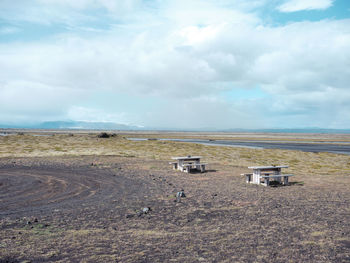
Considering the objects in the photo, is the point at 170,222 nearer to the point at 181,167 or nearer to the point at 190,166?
the point at 190,166

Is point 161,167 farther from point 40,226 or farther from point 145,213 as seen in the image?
point 40,226

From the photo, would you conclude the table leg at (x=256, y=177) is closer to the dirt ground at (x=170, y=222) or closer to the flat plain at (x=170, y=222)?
the dirt ground at (x=170, y=222)

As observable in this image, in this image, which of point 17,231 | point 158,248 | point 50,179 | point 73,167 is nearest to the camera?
point 158,248

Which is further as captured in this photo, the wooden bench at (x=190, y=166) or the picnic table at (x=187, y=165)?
the picnic table at (x=187, y=165)

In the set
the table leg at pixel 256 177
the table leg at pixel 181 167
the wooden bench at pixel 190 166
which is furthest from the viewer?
the table leg at pixel 181 167

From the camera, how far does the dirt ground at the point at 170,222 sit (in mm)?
7719

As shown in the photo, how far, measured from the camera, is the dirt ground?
304 inches

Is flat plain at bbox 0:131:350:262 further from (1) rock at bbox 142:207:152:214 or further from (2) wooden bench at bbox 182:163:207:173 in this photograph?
(2) wooden bench at bbox 182:163:207:173

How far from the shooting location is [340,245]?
810 centimetres

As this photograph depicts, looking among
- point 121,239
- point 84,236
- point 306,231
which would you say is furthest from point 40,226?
point 306,231

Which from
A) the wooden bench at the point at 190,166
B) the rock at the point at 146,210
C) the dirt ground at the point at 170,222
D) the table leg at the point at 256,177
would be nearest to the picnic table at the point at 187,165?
the wooden bench at the point at 190,166

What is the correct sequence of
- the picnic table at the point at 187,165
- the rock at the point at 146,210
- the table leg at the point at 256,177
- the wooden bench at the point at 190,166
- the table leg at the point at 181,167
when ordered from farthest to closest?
the table leg at the point at 181,167, the picnic table at the point at 187,165, the wooden bench at the point at 190,166, the table leg at the point at 256,177, the rock at the point at 146,210

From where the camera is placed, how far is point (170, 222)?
10570 mm

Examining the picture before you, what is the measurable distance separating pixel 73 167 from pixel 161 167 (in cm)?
743
